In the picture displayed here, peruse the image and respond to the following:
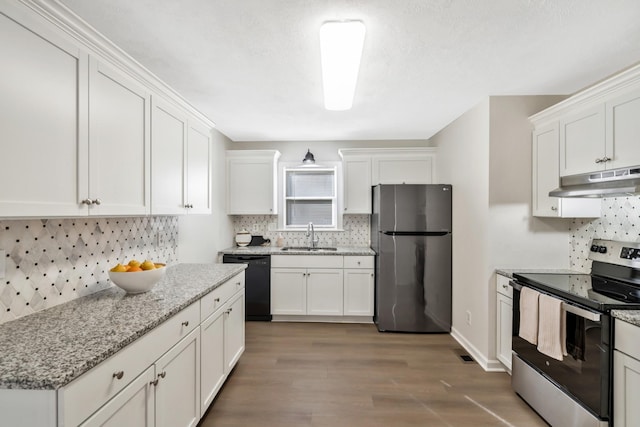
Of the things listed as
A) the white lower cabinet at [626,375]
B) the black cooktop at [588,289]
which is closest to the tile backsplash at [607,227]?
the black cooktop at [588,289]

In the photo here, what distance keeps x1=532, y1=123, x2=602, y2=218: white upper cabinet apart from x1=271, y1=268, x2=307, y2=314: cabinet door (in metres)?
2.57

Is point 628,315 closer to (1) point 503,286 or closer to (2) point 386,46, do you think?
(1) point 503,286

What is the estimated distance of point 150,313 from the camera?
4.92 ft

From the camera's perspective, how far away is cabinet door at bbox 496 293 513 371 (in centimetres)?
250

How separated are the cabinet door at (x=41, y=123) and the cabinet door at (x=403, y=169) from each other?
10.8ft

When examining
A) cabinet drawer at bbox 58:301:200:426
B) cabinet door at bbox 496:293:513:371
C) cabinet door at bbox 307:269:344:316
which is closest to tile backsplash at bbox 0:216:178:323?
cabinet drawer at bbox 58:301:200:426

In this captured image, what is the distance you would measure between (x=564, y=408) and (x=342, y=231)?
2.96 m

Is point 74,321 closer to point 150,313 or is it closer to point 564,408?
point 150,313

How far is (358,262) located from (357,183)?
3.49 feet

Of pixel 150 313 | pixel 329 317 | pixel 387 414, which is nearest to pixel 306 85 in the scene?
pixel 150 313

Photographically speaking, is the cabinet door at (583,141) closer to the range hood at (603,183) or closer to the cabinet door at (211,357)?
the range hood at (603,183)

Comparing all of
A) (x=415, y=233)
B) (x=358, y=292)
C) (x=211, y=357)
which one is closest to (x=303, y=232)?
(x=358, y=292)

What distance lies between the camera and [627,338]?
1.51 meters

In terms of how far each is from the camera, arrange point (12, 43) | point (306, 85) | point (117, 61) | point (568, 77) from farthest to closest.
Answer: point (306, 85)
point (568, 77)
point (117, 61)
point (12, 43)
